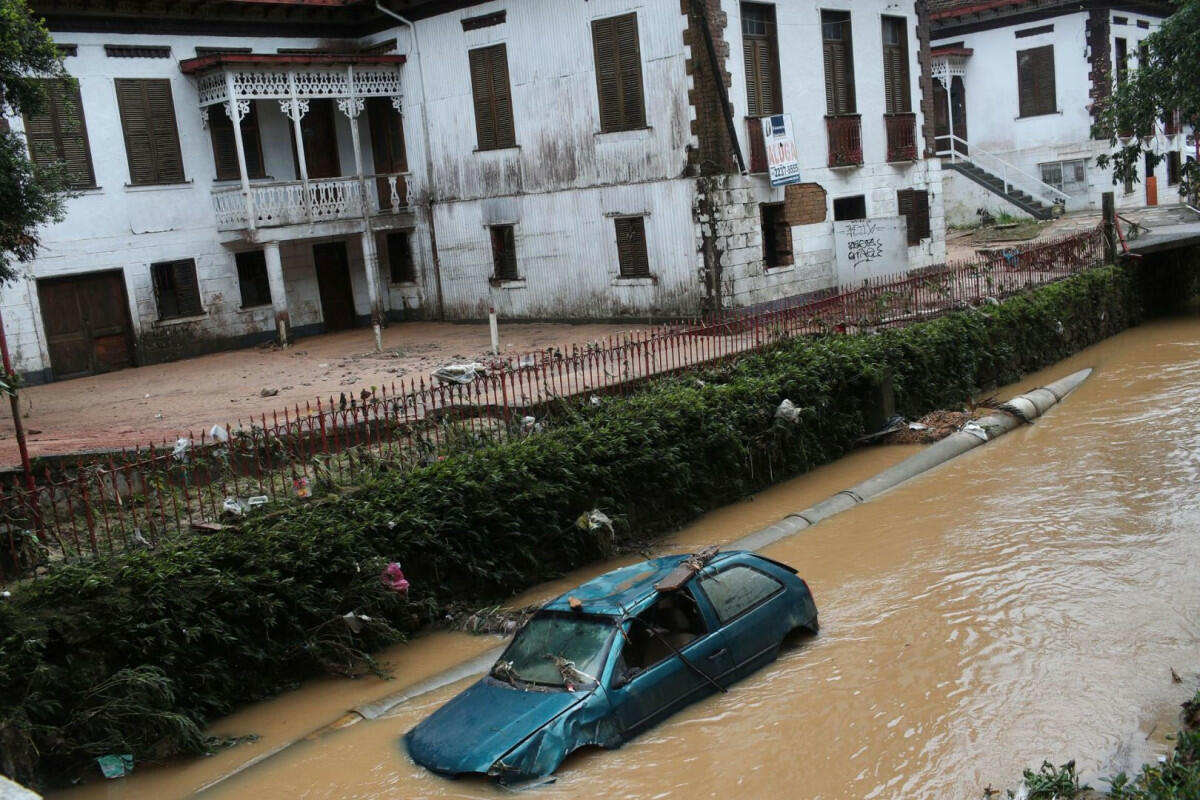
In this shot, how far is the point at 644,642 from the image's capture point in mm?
8430

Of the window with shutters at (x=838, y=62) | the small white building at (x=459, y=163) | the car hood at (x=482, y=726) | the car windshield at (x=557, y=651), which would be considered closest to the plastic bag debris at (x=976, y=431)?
the small white building at (x=459, y=163)

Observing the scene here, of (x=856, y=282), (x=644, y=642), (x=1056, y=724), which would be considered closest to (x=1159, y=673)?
(x=1056, y=724)

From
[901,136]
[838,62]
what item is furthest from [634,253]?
[901,136]

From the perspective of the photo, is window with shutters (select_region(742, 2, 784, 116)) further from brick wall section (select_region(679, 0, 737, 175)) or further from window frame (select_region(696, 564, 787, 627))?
window frame (select_region(696, 564, 787, 627))

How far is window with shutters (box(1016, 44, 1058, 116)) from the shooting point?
122 ft

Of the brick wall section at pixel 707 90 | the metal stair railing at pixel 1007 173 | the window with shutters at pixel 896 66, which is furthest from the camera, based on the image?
the metal stair railing at pixel 1007 173

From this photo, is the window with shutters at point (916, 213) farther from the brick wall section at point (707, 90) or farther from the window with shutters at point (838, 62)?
the brick wall section at point (707, 90)

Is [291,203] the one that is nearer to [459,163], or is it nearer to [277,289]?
[277,289]

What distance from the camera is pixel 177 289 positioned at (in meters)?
24.6

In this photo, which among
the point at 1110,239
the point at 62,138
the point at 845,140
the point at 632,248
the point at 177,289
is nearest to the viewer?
the point at 62,138

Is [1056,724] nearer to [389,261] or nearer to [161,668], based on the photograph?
[161,668]

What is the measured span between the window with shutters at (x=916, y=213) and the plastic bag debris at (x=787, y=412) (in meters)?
14.0

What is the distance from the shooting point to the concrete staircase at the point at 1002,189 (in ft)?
119

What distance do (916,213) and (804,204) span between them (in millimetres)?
5002
